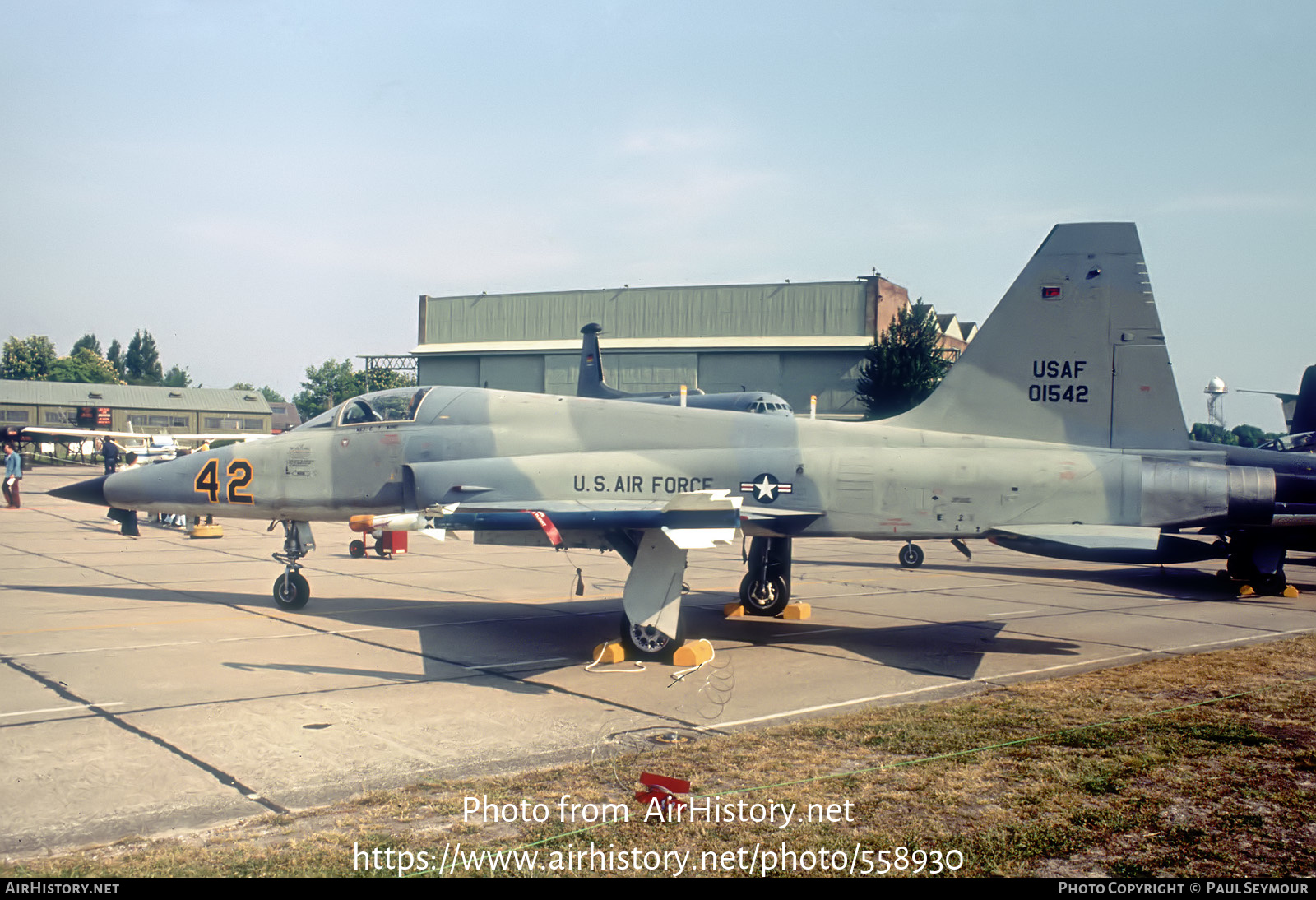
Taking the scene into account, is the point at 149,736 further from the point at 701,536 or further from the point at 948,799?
the point at 948,799

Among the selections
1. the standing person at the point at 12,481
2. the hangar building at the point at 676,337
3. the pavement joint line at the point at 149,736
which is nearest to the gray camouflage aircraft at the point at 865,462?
A: the pavement joint line at the point at 149,736

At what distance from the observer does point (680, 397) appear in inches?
977

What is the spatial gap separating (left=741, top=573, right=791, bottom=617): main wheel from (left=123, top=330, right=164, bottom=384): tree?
182639 mm

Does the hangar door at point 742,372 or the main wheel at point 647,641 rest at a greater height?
the hangar door at point 742,372

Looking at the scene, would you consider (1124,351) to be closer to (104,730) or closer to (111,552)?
(104,730)

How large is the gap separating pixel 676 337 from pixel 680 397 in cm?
3565

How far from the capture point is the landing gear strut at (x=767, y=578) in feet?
42.4

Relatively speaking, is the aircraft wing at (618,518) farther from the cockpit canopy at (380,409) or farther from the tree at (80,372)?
the tree at (80,372)

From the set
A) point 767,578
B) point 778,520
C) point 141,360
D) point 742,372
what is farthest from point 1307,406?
point 141,360

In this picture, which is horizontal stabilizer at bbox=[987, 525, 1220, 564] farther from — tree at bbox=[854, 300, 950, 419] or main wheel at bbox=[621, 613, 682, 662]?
tree at bbox=[854, 300, 950, 419]

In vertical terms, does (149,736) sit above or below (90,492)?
below

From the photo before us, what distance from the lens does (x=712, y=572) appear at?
1908cm

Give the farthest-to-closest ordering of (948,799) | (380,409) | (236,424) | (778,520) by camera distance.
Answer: (236,424)
(380,409)
(778,520)
(948,799)

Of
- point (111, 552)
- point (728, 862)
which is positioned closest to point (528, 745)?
point (728, 862)
